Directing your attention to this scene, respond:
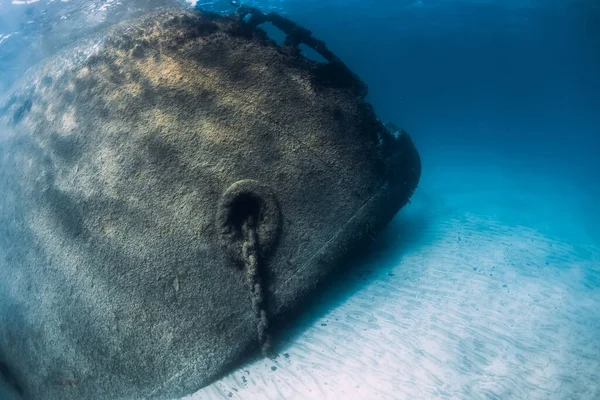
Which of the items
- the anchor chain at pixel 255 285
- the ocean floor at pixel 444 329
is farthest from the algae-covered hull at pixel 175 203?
the ocean floor at pixel 444 329

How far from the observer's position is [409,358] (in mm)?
4328

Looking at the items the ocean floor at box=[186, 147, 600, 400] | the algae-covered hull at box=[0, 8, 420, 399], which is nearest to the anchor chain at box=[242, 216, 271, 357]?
the algae-covered hull at box=[0, 8, 420, 399]

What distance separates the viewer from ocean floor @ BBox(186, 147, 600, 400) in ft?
12.9

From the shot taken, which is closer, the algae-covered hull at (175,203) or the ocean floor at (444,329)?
the algae-covered hull at (175,203)

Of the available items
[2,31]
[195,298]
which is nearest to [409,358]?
[195,298]

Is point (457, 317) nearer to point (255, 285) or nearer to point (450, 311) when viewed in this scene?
point (450, 311)

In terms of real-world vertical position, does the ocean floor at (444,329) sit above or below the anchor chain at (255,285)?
below

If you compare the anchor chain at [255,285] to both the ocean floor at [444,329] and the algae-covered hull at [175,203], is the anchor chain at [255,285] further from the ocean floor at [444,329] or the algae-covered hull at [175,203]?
the ocean floor at [444,329]

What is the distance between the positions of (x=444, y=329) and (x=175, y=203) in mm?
4282

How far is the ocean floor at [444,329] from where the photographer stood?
12.9ft

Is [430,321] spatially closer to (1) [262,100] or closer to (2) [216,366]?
(2) [216,366]

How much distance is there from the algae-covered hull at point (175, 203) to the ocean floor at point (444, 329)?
697 millimetres

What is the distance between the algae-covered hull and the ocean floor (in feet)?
2.29

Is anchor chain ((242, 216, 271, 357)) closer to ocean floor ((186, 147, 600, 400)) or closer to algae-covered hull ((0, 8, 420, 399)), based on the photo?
algae-covered hull ((0, 8, 420, 399))
